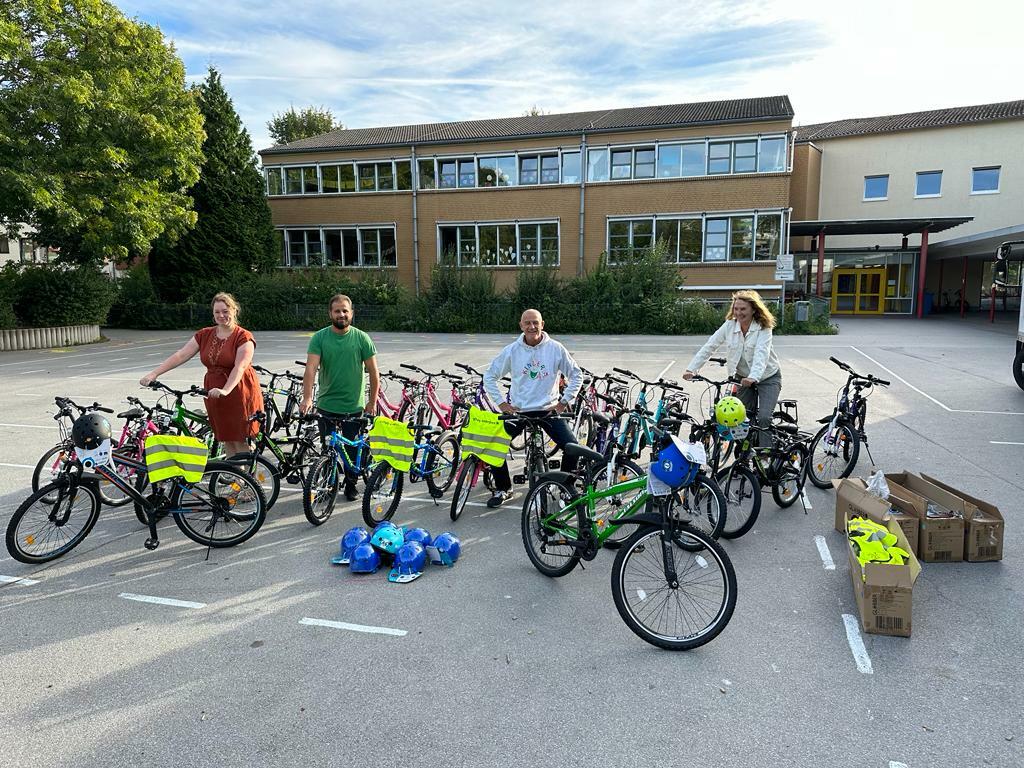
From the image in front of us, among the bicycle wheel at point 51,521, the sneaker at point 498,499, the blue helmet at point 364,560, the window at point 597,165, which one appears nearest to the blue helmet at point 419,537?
the blue helmet at point 364,560

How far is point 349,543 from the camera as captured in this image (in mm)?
4934

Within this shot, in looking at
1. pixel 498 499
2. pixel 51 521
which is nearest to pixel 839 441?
pixel 498 499

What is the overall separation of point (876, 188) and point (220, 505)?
125 ft

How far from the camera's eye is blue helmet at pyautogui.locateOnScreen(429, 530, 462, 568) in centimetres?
487

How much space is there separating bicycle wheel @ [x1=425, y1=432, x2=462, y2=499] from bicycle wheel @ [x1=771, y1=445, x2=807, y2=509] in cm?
283

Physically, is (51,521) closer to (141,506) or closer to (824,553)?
(141,506)

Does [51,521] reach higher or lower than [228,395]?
lower

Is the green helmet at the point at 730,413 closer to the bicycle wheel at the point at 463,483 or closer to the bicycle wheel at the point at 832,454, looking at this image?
the bicycle wheel at the point at 832,454

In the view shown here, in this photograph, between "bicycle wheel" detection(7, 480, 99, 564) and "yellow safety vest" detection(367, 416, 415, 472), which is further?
"yellow safety vest" detection(367, 416, 415, 472)

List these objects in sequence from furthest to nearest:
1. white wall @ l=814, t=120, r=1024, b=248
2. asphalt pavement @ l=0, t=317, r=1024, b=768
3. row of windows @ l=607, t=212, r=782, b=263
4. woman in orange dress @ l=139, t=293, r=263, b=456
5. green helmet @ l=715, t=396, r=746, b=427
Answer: white wall @ l=814, t=120, r=1024, b=248, row of windows @ l=607, t=212, r=782, b=263, woman in orange dress @ l=139, t=293, r=263, b=456, green helmet @ l=715, t=396, r=746, b=427, asphalt pavement @ l=0, t=317, r=1024, b=768

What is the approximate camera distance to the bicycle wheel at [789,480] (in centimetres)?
591

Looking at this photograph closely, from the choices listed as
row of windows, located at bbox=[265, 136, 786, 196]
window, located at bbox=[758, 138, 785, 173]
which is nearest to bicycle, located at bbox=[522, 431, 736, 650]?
window, located at bbox=[758, 138, 785, 173]

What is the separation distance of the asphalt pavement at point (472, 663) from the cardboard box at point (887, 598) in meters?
0.08

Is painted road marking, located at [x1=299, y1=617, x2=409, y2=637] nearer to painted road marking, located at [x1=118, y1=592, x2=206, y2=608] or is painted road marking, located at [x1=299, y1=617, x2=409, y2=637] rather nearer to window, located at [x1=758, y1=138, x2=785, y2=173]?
painted road marking, located at [x1=118, y1=592, x2=206, y2=608]
